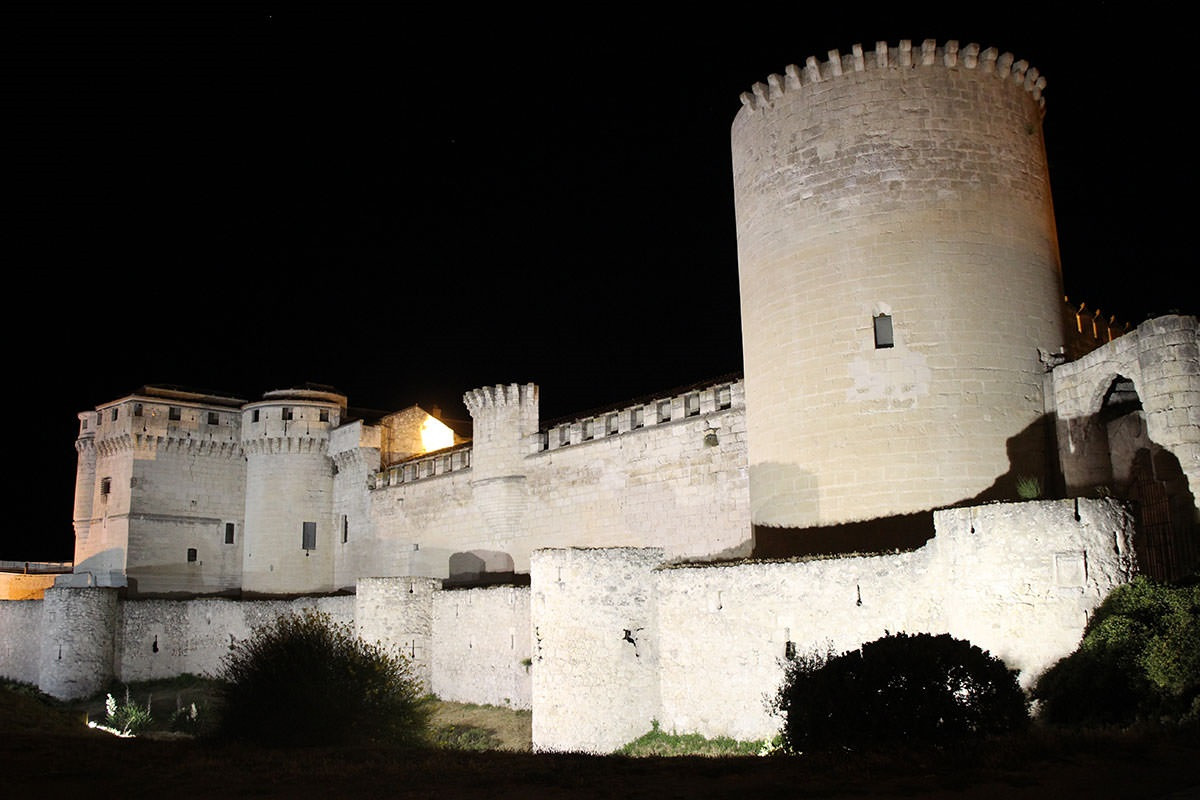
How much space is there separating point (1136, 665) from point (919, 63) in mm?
10195

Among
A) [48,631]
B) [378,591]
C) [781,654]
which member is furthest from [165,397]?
[781,654]

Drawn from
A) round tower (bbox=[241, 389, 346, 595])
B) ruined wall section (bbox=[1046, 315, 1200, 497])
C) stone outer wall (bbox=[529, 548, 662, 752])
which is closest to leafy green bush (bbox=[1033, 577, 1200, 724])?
ruined wall section (bbox=[1046, 315, 1200, 497])

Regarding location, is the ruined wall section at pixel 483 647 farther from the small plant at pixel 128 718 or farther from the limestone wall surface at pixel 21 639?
the limestone wall surface at pixel 21 639

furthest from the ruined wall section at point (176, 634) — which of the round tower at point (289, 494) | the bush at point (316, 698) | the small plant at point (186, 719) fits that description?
the bush at point (316, 698)

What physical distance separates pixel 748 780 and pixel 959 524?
4.79 m

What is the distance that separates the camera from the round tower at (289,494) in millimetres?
36562

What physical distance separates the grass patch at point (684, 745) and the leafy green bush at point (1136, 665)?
4323mm

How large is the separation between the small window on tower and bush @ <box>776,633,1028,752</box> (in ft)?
22.4

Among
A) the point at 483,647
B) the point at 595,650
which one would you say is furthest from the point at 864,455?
the point at 483,647

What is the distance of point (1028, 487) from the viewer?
13.9 meters

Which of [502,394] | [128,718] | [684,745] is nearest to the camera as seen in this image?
[684,745]

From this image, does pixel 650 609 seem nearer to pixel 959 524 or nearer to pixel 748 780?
pixel 959 524

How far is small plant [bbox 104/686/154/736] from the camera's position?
24.5m

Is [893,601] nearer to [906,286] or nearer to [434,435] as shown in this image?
[906,286]
